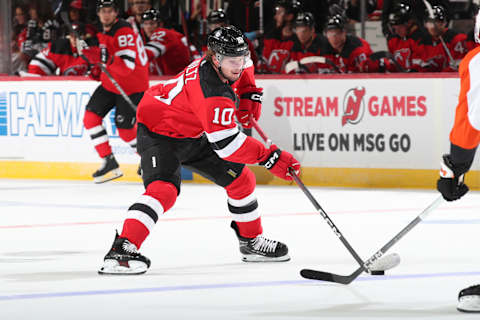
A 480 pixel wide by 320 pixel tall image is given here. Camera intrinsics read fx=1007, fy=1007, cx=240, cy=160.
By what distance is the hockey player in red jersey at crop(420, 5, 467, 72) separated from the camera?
333 inches

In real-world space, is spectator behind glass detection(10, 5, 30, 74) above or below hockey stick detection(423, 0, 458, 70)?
below

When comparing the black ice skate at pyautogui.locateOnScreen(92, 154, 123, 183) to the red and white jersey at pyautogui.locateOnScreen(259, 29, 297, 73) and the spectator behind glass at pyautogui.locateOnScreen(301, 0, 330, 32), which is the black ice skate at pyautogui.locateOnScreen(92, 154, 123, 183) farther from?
the spectator behind glass at pyautogui.locateOnScreen(301, 0, 330, 32)

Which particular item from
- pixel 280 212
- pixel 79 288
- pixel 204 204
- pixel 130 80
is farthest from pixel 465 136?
pixel 130 80

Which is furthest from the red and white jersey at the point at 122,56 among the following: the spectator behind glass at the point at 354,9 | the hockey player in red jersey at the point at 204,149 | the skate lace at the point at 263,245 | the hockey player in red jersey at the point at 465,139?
the hockey player in red jersey at the point at 465,139

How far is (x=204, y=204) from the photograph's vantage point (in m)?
7.15

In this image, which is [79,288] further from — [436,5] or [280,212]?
[436,5]

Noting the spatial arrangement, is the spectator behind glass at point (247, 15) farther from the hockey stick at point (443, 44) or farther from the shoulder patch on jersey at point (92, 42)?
the hockey stick at point (443, 44)


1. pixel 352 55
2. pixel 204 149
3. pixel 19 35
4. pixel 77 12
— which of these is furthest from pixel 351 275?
pixel 19 35

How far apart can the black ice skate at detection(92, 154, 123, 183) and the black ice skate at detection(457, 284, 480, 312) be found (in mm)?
5310

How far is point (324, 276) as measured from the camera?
A: 4.05m

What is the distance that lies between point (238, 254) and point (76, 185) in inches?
155

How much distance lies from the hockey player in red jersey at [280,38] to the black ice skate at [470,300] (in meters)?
5.95

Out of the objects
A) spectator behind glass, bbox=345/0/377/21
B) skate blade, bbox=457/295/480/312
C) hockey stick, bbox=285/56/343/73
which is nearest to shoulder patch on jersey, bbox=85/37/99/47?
hockey stick, bbox=285/56/343/73

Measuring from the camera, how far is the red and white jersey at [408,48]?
28.2 ft
